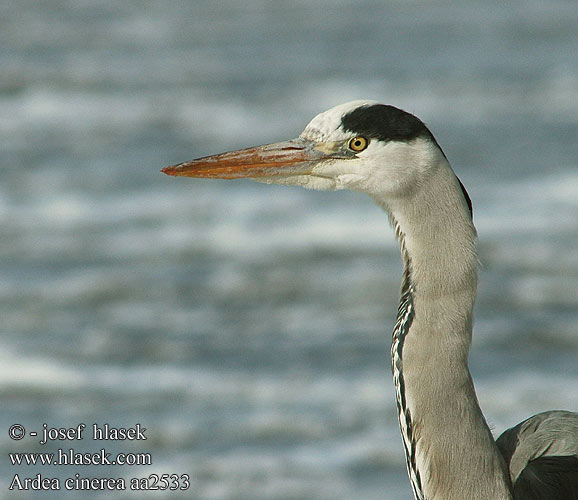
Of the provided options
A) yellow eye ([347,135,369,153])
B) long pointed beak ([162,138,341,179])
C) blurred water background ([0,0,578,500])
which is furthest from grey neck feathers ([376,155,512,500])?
blurred water background ([0,0,578,500])

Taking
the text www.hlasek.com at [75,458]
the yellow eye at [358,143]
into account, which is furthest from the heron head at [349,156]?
the text www.hlasek.com at [75,458]

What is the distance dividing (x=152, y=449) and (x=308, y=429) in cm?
61

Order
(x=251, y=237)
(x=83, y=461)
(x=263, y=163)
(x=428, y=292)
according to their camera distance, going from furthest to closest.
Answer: (x=251, y=237), (x=83, y=461), (x=263, y=163), (x=428, y=292)

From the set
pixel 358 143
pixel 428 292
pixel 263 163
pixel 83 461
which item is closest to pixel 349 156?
pixel 358 143

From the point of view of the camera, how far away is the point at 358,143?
9.37 feet

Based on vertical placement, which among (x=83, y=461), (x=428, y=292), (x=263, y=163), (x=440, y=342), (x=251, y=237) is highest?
(x=263, y=163)

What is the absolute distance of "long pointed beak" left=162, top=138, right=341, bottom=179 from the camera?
9.66 feet

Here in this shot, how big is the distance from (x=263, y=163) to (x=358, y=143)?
270 millimetres

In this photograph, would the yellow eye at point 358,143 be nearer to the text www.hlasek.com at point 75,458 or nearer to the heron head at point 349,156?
the heron head at point 349,156

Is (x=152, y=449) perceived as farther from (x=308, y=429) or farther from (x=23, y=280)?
(x=23, y=280)

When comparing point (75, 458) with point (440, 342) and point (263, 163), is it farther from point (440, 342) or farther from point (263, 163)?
point (440, 342)

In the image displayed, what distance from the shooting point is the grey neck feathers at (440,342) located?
9.07 feet

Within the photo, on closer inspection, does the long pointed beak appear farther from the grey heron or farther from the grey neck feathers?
the grey neck feathers

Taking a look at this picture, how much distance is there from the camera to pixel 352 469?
4.45 meters
